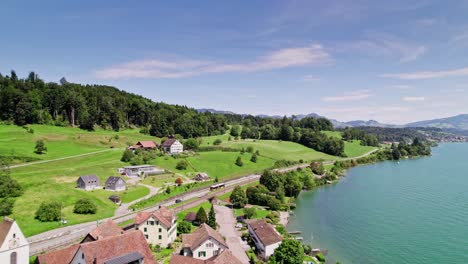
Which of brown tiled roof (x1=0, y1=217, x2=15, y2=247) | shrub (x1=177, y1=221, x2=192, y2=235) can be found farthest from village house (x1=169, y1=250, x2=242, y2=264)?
brown tiled roof (x1=0, y1=217, x2=15, y2=247)

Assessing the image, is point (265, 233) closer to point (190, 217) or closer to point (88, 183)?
point (190, 217)

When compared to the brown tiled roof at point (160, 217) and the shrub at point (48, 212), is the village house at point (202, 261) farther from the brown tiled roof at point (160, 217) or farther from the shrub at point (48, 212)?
the shrub at point (48, 212)

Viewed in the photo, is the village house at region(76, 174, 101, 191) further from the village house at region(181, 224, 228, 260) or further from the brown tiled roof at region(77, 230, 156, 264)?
the brown tiled roof at region(77, 230, 156, 264)

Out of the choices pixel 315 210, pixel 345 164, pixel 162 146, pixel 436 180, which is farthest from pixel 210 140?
pixel 436 180

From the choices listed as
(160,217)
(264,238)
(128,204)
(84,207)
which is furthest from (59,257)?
(128,204)

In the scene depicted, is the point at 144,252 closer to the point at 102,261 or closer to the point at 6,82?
the point at 102,261

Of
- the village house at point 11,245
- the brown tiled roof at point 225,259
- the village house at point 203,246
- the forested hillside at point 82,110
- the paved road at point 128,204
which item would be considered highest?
the forested hillside at point 82,110

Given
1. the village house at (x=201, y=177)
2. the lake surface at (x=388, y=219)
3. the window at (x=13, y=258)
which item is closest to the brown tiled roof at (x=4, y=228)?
the window at (x=13, y=258)

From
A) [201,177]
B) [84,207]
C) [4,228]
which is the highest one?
[4,228]
